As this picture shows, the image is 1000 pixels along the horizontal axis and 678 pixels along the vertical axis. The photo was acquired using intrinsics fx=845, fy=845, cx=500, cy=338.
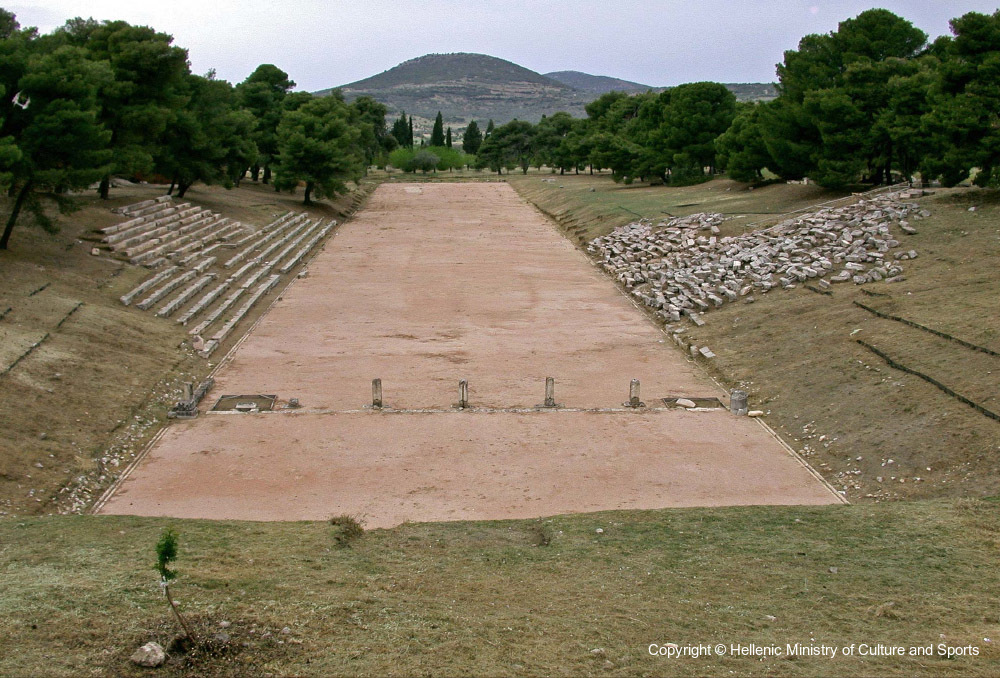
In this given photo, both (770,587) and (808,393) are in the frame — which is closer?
(770,587)

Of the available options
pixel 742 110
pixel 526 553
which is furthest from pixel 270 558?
pixel 742 110

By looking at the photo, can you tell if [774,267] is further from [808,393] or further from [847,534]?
[847,534]

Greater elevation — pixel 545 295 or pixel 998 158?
pixel 998 158

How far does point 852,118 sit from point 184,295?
2697 centimetres

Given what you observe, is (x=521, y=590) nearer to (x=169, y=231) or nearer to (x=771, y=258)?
(x=771, y=258)

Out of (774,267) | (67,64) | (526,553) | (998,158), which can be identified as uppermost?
(67,64)

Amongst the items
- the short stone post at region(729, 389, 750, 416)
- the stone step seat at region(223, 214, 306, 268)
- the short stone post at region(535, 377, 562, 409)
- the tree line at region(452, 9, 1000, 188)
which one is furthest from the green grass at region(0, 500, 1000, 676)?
the stone step seat at region(223, 214, 306, 268)

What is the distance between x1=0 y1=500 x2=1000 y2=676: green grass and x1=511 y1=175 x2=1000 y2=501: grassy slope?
2459 mm

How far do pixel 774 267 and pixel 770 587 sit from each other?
19.5 metres

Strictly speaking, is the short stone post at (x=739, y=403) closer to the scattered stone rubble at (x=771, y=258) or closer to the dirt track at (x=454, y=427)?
the dirt track at (x=454, y=427)

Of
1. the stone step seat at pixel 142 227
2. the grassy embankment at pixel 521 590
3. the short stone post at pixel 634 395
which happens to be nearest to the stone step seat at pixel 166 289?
the stone step seat at pixel 142 227

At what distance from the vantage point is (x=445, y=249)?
4228 centimetres

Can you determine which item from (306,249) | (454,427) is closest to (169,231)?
(306,249)

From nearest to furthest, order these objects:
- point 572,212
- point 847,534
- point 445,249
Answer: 1. point 847,534
2. point 445,249
3. point 572,212
